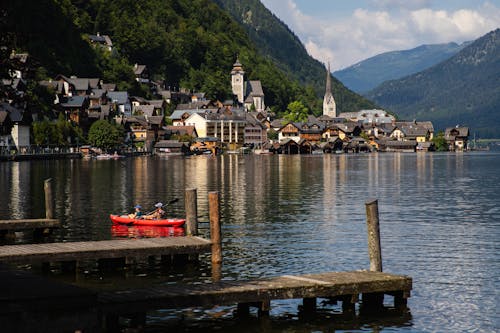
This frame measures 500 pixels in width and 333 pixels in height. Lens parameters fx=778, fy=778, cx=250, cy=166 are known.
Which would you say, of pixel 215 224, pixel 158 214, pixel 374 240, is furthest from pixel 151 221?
pixel 374 240

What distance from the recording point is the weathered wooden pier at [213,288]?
22.1 metres

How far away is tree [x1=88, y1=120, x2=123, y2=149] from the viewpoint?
185m

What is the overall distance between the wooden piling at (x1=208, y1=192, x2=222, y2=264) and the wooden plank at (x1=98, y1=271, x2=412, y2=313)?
22.0ft

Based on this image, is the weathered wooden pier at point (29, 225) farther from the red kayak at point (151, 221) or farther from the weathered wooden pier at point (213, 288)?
the weathered wooden pier at point (213, 288)

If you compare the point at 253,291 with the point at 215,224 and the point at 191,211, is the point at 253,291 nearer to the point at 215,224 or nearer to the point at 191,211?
the point at 215,224

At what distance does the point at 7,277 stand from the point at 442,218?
40552 millimetres

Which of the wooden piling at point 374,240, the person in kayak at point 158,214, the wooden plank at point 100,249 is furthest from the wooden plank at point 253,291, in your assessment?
the person in kayak at point 158,214

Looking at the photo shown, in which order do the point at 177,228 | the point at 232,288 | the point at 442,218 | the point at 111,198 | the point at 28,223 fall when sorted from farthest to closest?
the point at 111,198, the point at 442,218, the point at 177,228, the point at 28,223, the point at 232,288

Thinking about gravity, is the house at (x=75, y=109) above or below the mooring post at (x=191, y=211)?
above

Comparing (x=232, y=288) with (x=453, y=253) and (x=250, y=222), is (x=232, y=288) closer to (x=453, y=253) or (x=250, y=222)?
(x=453, y=253)

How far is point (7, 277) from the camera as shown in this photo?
18.8 metres

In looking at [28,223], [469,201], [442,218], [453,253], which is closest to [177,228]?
[28,223]

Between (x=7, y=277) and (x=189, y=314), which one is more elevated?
(x=7, y=277)

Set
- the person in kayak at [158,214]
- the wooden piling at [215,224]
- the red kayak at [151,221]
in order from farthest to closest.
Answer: the person in kayak at [158,214], the red kayak at [151,221], the wooden piling at [215,224]
